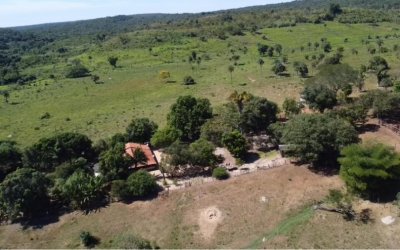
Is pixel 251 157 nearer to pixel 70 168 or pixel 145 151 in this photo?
pixel 145 151

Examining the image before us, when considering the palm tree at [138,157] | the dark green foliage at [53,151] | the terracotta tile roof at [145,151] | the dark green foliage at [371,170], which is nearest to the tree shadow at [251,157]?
the terracotta tile roof at [145,151]

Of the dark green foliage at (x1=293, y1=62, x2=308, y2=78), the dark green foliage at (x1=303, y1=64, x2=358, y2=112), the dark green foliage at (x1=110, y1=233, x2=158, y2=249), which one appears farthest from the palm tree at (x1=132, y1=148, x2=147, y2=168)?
the dark green foliage at (x1=293, y1=62, x2=308, y2=78)

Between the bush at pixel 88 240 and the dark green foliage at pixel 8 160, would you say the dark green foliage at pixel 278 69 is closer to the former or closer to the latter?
the dark green foliage at pixel 8 160

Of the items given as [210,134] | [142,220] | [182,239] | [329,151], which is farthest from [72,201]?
[329,151]

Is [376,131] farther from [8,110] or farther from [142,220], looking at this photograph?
[8,110]

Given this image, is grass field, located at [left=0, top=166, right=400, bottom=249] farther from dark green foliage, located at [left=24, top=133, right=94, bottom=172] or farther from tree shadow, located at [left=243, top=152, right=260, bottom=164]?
dark green foliage, located at [left=24, top=133, right=94, bottom=172]
